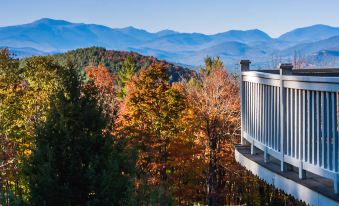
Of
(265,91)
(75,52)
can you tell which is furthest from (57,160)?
(75,52)

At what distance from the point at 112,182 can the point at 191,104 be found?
15.5 metres

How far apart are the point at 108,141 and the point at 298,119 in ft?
18.0

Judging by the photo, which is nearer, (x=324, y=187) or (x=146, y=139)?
(x=324, y=187)

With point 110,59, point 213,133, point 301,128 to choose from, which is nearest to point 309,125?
point 301,128

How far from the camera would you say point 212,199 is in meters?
25.4

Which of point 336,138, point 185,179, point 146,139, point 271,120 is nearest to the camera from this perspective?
point 336,138

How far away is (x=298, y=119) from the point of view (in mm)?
7016

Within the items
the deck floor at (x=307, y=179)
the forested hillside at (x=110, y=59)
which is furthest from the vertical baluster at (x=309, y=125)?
the forested hillside at (x=110, y=59)

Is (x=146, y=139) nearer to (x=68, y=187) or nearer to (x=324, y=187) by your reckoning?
(x=68, y=187)

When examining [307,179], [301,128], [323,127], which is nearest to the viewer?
[323,127]

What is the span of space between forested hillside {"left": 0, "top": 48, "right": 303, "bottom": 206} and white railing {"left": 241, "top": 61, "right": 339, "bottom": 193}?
2.89 metres

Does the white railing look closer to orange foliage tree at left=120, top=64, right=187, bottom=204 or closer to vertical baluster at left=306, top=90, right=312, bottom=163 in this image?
vertical baluster at left=306, top=90, right=312, bottom=163

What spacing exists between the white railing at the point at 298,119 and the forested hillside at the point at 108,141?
2889mm

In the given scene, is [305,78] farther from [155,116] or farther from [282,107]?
[155,116]
